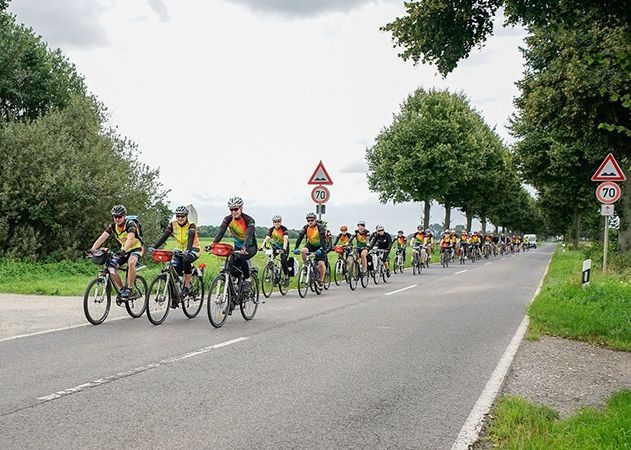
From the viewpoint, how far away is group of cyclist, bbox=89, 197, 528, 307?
10539 millimetres

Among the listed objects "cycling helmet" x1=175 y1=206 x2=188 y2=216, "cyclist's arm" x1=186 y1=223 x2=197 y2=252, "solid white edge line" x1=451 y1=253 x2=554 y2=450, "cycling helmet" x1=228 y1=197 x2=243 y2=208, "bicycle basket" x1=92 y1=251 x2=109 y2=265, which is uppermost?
"cycling helmet" x1=228 y1=197 x2=243 y2=208

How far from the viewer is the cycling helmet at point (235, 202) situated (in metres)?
10.8

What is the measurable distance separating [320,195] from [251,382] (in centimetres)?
1354

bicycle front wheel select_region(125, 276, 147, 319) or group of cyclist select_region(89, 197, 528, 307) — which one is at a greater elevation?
group of cyclist select_region(89, 197, 528, 307)

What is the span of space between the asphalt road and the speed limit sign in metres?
8.39

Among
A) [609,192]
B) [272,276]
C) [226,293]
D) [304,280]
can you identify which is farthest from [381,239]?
[226,293]

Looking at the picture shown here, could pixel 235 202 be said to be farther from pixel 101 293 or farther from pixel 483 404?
pixel 483 404

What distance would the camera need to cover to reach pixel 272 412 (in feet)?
17.4

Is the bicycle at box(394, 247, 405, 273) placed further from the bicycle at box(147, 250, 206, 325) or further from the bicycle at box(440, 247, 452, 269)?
the bicycle at box(147, 250, 206, 325)

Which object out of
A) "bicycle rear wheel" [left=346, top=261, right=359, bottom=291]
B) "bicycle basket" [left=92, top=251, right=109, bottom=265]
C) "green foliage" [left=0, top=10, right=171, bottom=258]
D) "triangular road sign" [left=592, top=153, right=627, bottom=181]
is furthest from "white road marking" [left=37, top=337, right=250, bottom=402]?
"green foliage" [left=0, top=10, right=171, bottom=258]

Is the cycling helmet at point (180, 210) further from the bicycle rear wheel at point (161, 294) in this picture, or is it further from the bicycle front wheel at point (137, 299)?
the bicycle front wheel at point (137, 299)

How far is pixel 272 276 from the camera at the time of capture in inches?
622

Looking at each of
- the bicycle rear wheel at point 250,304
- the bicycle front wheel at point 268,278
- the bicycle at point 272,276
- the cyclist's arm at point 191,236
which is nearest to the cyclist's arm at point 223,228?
the cyclist's arm at point 191,236

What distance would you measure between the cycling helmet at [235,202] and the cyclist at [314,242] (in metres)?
5.14
